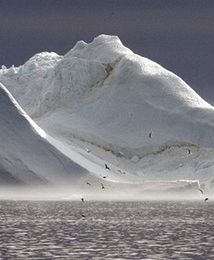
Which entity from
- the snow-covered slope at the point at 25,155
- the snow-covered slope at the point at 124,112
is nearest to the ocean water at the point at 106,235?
the snow-covered slope at the point at 25,155

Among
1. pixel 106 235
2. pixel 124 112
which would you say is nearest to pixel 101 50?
pixel 124 112

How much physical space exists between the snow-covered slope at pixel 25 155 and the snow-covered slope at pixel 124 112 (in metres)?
20.4

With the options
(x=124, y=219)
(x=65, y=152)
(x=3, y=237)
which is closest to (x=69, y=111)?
(x=65, y=152)

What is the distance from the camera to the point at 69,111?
618ft

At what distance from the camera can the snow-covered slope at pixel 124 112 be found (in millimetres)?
171375

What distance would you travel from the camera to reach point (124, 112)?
18300 centimetres

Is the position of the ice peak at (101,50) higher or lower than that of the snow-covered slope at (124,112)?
higher

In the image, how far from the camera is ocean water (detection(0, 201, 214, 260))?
178 ft

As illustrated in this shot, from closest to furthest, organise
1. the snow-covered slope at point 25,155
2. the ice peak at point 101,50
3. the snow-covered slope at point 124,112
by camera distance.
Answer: the snow-covered slope at point 25,155 → the snow-covered slope at point 124,112 → the ice peak at point 101,50

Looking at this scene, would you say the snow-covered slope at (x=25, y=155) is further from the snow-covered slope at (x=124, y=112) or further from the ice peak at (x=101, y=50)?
the ice peak at (x=101, y=50)

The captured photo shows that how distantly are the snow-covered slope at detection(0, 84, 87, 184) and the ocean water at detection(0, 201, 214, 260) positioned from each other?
33.4 meters

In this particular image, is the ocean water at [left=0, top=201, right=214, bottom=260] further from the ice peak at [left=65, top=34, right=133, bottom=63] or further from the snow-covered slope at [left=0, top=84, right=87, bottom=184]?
the ice peak at [left=65, top=34, right=133, bottom=63]

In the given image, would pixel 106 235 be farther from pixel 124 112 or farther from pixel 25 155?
pixel 124 112

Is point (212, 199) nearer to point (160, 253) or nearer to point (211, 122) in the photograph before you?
point (211, 122)
